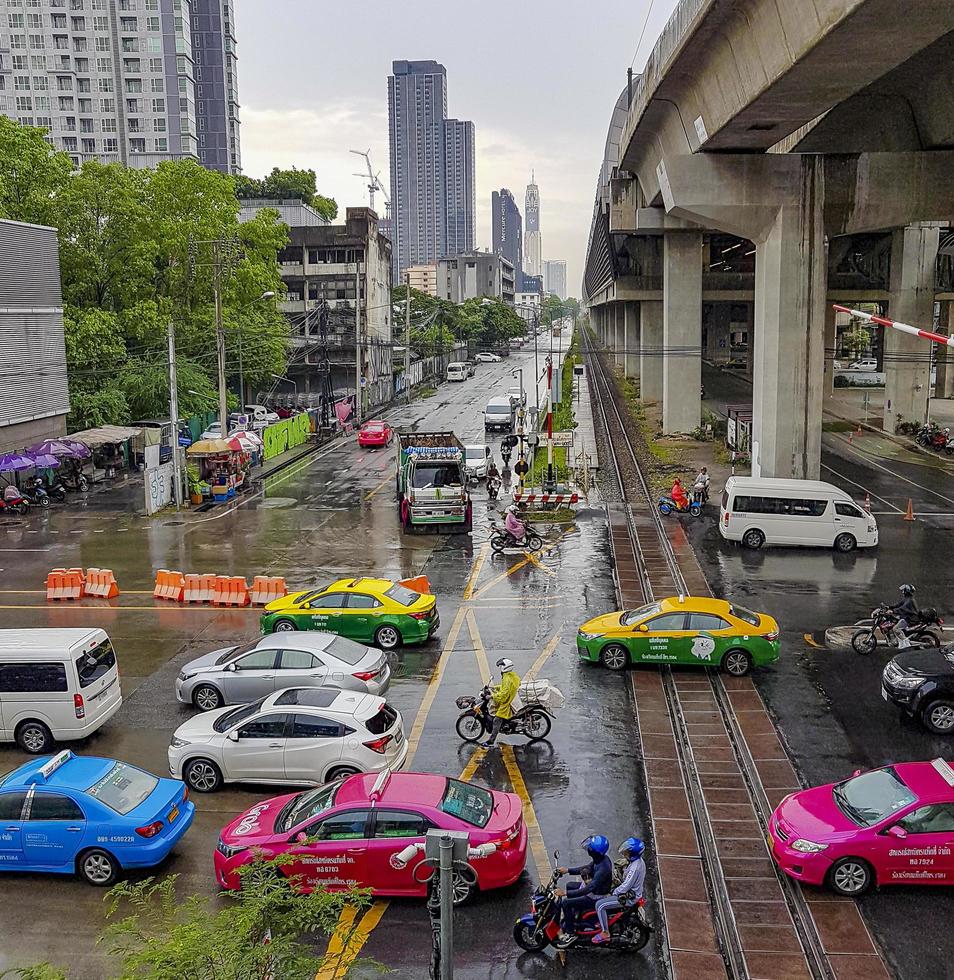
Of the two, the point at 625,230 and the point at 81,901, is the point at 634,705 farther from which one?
the point at 625,230

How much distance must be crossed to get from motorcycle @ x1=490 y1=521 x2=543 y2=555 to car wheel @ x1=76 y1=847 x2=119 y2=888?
55.7 feet

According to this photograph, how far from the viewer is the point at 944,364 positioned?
213ft

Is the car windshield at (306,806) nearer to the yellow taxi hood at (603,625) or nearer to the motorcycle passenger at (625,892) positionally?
the motorcycle passenger at (625,892)

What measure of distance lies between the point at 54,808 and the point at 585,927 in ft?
19.6

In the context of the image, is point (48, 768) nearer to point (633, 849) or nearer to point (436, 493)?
point (633, 849)

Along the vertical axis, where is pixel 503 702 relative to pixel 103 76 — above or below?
below

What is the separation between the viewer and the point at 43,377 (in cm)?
3962

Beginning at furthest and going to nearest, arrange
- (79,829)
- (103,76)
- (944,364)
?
(103,76)
(944,364)
(79,829)

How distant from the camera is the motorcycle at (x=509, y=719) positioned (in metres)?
14.8

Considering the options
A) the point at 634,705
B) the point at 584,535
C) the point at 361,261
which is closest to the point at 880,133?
the point at 584,535

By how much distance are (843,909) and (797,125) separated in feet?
72.8

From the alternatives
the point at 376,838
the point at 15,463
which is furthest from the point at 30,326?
the point at 376,838

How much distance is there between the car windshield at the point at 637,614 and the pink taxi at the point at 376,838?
7.31 m

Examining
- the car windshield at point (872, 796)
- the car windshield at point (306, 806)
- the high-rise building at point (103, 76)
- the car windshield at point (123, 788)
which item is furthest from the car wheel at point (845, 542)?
the high-rise building at point (103, 76)
